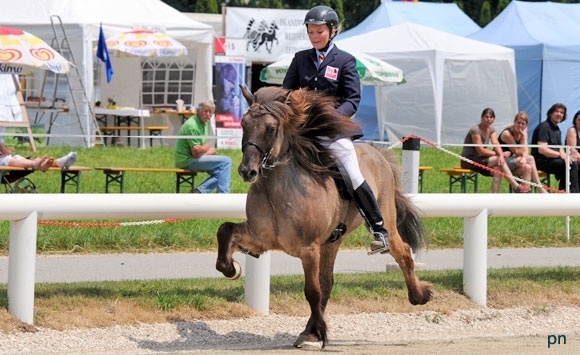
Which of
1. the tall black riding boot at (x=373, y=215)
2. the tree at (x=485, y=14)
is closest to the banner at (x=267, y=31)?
the tree at (x=485, y=14)

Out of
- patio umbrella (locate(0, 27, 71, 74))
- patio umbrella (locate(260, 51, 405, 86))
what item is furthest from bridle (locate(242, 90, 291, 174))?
patio umbrella (locate(260, 51, 405, 86))

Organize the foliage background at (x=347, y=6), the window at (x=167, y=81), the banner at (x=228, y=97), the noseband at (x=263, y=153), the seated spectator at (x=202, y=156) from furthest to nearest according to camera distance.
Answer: the foliage background at (x=347, y=6) < the window at (x=167, y=81) < the banner at (x=228, y=97) < the seated spectator at (x=202, y=156) < the noseband at (x=263, y=153)

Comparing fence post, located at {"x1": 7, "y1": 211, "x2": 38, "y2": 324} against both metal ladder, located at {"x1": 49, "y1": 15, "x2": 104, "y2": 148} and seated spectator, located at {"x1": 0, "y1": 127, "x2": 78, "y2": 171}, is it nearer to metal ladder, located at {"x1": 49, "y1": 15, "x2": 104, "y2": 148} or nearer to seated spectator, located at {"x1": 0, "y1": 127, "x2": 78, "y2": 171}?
seated spectator, located at {"x1": 0, "y1": 127, "x2": 78, "y2": 171}

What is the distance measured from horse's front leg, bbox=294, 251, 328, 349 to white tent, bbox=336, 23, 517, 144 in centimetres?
1890

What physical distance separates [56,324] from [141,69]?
22963mm

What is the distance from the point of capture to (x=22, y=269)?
8641 mm

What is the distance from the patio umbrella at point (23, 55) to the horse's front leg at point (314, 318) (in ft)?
38.6

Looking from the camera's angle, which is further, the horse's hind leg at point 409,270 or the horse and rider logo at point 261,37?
the horse and rider logo at point 261,37

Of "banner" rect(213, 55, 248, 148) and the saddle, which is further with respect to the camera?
"banner" rect(213, 55, 248, 148)

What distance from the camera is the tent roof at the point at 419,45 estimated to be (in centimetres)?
2767

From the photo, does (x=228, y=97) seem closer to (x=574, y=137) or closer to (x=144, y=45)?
(x=144, y=45)

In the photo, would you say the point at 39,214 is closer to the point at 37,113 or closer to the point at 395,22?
the point at 37,113

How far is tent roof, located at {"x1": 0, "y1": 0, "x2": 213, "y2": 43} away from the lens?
1046 inches

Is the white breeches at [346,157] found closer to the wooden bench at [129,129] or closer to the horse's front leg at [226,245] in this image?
the horse's front leg at [226,245]
